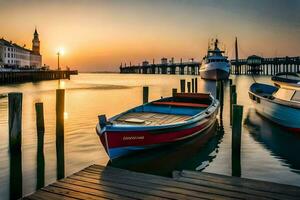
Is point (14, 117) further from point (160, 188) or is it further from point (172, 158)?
point (172, 158)

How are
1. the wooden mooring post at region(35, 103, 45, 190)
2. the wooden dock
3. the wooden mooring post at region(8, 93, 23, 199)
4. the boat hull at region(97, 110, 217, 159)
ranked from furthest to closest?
the wooden mooring post at region(35, 103, 45, 190) < the boat hull at region(97, 110, 217, 159) < the wooden mooring post at region(8, 93, 23, 199) < the wooden dock

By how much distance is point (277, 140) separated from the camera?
1543cm

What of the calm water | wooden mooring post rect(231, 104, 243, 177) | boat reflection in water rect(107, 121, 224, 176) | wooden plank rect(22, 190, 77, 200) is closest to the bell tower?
the calm water

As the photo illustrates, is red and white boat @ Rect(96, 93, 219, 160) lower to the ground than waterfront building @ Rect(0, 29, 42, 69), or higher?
lower

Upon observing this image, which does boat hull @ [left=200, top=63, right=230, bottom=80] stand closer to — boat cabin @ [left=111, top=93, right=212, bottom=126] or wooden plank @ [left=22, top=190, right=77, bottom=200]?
boat cabin @ [left=111, top=93, right=212, bottom=126]

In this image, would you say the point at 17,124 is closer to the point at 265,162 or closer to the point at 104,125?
the point at 104,125

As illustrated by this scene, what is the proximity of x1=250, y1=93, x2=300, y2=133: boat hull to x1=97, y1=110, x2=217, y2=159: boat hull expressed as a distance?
6284 millimetres

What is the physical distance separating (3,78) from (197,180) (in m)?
65.7

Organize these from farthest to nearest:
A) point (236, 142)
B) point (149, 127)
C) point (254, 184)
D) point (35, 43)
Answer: point (35, 43), point (149, 127), point (236, 142), point (254, 184)

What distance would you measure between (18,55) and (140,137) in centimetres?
13465

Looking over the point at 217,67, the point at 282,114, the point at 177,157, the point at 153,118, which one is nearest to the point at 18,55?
the point at 217,67

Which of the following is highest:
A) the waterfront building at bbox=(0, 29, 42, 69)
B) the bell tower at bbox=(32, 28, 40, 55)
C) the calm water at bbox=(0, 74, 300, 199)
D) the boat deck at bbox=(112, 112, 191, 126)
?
the bell tower at bbox=(32, 28, 40, 55)

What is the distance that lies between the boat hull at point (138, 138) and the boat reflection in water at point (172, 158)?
0.33 metres

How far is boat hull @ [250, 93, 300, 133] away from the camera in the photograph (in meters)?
15.8
